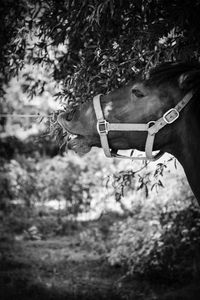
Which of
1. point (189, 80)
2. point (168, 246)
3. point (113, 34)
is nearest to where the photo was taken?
point (189, 80)

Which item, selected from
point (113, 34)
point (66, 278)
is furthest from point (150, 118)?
point (66, 278)

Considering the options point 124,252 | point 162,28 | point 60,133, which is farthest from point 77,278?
point 162,28

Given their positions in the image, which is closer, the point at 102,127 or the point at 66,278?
the point at 102,127

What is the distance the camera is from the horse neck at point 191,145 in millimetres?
2332

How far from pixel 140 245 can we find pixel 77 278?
131 centimetres

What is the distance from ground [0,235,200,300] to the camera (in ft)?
17.1

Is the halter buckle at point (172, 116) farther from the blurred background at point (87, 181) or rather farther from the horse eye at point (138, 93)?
the blurred background at point (87, 181)

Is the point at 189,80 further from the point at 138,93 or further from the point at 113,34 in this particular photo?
the point at 113,34

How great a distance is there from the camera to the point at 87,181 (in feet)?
35.8

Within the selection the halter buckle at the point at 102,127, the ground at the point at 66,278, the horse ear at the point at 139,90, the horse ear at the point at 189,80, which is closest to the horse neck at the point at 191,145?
the horse ear at the point at 189,80

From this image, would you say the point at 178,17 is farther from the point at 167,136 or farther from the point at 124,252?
the point at 124,252

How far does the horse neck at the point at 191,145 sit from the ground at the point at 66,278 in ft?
10.4

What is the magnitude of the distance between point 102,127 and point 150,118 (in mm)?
324

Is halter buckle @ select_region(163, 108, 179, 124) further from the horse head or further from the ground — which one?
the ground
